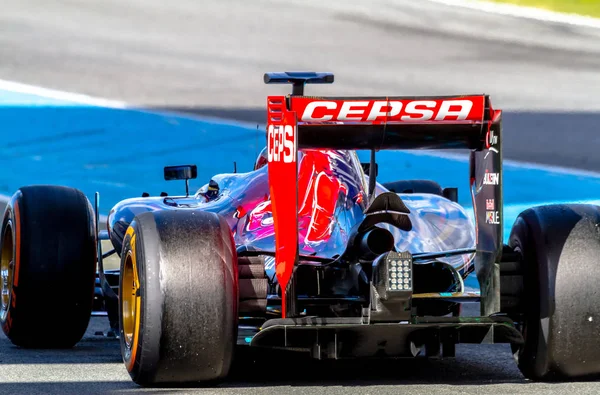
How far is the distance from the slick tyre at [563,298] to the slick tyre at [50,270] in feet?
10.3

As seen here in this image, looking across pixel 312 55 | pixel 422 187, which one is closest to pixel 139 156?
pixel 312 55

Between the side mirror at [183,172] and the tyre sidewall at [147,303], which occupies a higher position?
the side mirror at [183,172]

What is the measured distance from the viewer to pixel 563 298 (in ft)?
19.3

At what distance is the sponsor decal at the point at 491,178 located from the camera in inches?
230

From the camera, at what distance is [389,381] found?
6266 mm

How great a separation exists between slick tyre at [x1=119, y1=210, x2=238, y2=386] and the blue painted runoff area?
8798 millimetres

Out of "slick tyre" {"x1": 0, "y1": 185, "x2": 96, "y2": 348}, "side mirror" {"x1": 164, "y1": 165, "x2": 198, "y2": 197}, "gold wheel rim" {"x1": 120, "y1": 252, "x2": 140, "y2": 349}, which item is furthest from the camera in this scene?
"side mirror" {"x1": 164, "y1": 165, "x2": 198, "y2": 197}

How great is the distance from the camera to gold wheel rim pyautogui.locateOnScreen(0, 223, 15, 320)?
8.23m

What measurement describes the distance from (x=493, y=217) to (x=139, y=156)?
36.9 feet

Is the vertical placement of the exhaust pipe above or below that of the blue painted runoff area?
below

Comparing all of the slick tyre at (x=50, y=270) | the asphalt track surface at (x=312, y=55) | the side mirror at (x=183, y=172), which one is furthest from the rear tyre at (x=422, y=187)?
the asphalt track surface at (x=312, y=55)

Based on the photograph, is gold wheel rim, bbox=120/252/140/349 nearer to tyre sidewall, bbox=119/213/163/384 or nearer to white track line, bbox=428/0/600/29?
tyre sidewall, bbox=119/213/163/384

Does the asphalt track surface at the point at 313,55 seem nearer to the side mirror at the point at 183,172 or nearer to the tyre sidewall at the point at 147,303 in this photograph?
the side mirror at the point at 183,172

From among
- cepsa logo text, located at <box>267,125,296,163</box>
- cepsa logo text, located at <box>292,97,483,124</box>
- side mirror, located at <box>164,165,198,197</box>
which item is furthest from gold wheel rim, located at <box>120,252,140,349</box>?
side mirror, located at <box>164,165,198,197</box>
